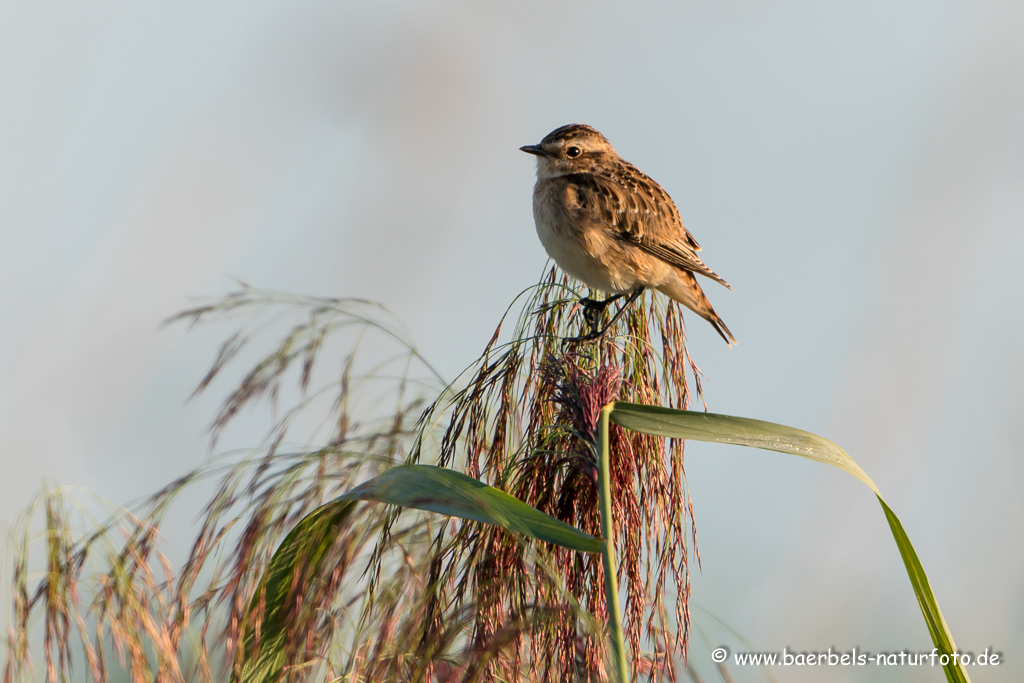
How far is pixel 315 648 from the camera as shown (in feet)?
5.55

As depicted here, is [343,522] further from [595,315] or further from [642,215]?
[642,215]

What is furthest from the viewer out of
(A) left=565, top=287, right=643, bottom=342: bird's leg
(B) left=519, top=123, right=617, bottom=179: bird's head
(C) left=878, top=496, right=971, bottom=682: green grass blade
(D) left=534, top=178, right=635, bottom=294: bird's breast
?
(B) left=519, top=123, right=617, bottom=179: bird's head

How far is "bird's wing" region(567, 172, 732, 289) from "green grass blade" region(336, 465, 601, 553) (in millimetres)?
2497

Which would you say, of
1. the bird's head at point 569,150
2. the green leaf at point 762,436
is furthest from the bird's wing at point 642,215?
the green leaf at point 762,436

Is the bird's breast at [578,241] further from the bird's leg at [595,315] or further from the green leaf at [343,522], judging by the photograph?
the green leaf at [343,522]

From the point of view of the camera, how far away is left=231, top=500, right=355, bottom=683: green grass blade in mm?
1749

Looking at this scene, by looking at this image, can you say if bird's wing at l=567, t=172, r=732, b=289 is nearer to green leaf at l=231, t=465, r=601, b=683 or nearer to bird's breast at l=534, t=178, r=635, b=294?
bird's breast at l=534, t=178, r=635, b=294

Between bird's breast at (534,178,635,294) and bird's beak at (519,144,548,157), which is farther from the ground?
bird's beak at (519,144,548,157)

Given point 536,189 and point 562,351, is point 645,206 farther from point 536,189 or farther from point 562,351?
point 562,351

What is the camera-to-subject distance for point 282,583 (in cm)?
190

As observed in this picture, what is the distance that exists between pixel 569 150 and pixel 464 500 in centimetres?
307

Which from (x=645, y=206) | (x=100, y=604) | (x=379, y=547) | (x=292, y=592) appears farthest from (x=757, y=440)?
(x=645, y=206)

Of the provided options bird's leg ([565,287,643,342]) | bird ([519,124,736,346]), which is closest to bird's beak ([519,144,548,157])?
bird ([519,124,736,346])

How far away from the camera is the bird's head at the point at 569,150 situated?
14.2ft
